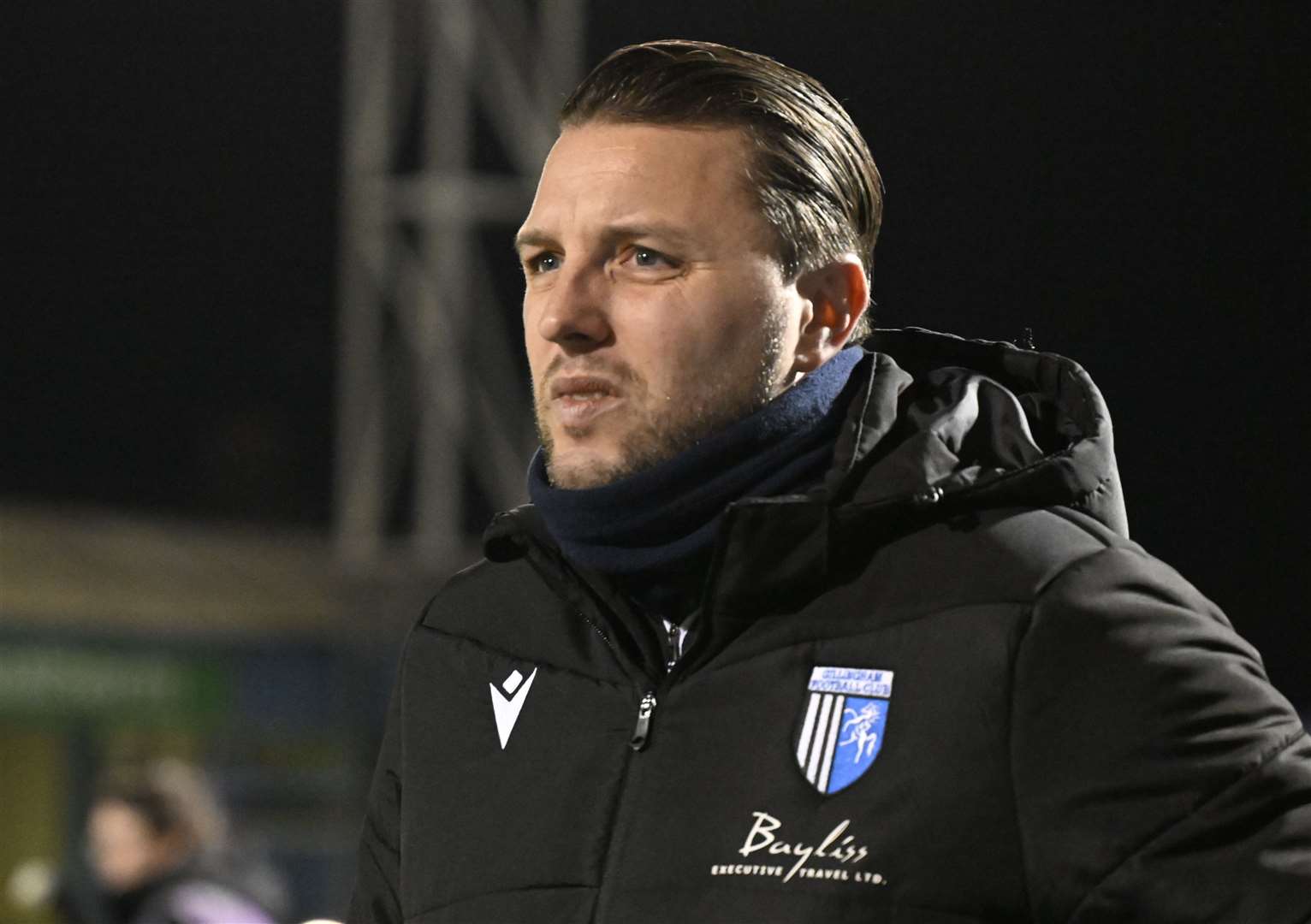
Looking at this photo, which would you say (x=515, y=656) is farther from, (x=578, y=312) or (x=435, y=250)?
(x=435, y=250)

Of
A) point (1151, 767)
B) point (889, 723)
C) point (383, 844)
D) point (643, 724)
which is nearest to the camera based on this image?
point (1151, 767)

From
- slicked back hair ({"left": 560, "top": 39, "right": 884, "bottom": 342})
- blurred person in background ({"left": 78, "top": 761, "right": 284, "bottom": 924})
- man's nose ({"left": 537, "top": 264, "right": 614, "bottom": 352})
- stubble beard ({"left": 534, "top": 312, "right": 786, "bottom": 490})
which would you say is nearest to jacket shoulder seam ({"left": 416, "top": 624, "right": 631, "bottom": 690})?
stubble beard ({"left": 534, "top": 312, "right": 786, "bottom": 490})

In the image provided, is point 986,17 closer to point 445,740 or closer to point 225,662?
point 225,662

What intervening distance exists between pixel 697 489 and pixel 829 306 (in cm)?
24

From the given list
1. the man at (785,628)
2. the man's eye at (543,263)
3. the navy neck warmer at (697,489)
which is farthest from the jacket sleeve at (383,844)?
the man's eye at (543,263)

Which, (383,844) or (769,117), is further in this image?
(383,844)

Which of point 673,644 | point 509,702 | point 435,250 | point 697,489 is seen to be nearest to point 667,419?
point 697,489

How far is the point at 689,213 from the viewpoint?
5.79ft

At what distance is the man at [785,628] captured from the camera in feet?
4.92

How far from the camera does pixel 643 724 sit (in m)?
1.70

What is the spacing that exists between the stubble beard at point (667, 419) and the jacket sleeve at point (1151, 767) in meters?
0.34

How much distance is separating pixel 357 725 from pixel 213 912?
3.52 m

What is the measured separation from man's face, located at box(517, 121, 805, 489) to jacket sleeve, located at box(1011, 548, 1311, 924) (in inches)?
14.4

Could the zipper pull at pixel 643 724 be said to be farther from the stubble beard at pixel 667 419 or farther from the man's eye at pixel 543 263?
the man's eye at pixel 543 263
